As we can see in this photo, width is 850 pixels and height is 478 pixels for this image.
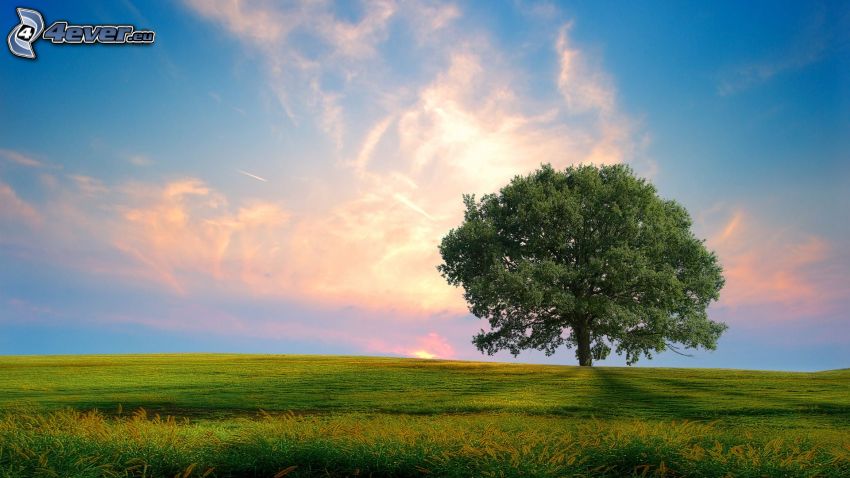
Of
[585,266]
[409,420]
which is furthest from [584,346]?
[409,420]

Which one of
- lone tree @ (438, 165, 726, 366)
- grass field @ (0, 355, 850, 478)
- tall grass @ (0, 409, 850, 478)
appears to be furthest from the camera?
lone tree @ (438, 165, 726, 366)

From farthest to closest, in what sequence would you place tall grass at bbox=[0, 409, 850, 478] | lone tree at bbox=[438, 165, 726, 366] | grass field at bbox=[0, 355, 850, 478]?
lone tree at bbox=[438, 165, 726, 366] < grass field at bbox=[0, 355, 850, 478] < tall grass at bbox=[0, 409, 850, 478]

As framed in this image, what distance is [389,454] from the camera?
902cm

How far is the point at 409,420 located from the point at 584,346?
23376mm

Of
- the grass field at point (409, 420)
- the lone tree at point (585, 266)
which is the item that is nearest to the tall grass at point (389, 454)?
the grass field at point (409, 420)

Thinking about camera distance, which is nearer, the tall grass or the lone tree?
the tall grass

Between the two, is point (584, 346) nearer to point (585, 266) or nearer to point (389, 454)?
point (585, 266)

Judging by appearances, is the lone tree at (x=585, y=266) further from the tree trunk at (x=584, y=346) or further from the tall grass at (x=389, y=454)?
the tall grass at (x=389, y=454)

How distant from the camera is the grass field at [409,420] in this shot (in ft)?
28.9

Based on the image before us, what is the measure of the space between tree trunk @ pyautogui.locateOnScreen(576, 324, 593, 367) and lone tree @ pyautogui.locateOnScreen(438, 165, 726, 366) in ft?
0.18

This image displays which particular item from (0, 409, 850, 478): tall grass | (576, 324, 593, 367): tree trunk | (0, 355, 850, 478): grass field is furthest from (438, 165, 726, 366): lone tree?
(0, 409, 850, 478): tall grass

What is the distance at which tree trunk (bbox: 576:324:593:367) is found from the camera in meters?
34.6

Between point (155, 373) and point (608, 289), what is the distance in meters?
22.8

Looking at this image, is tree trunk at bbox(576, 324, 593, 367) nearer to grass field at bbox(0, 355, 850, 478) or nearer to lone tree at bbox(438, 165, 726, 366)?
lone tree at bbox(438, 165, 726, 366)
